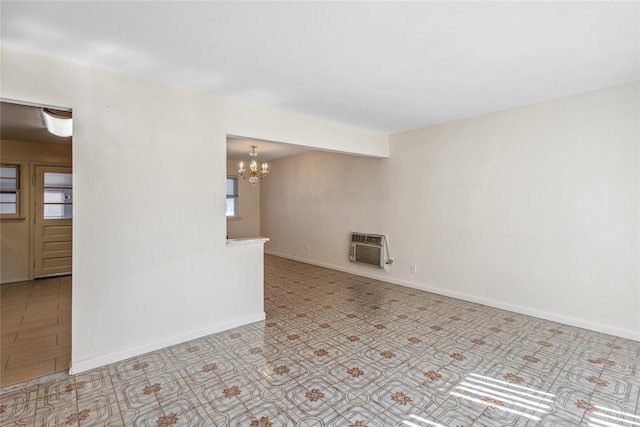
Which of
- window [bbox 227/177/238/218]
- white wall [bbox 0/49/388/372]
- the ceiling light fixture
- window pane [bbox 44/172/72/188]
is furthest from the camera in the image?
window [bbox 227/177/238/218]

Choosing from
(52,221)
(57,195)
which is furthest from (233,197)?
(52,221)

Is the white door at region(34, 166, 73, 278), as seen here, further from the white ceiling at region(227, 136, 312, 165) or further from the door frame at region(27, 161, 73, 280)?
the white ceiling at region(227, 136, 312, 165)

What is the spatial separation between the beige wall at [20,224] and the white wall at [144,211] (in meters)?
4.19

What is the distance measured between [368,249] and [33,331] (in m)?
4.42

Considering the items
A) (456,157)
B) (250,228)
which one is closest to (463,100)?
(456,157)

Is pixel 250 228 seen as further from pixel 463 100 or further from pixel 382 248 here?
pixel 463 100

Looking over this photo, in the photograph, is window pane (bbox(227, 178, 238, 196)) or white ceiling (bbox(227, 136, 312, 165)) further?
window pane (bbox(227, 178, 238, 196))

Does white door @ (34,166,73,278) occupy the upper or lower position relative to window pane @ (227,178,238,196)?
lower

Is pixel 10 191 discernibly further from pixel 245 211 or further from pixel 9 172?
pixel 245 211

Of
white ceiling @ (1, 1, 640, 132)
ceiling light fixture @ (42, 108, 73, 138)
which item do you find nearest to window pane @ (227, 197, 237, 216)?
ceiling light fixture @ (42, 108, 73, 138)

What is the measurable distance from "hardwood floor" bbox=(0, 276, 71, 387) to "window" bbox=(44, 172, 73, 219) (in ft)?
4.31

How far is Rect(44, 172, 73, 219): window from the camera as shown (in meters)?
5.66

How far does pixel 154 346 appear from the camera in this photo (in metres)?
2.86

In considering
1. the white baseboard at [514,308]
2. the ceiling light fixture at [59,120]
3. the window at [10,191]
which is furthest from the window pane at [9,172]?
the white baseboard at [514,308]
